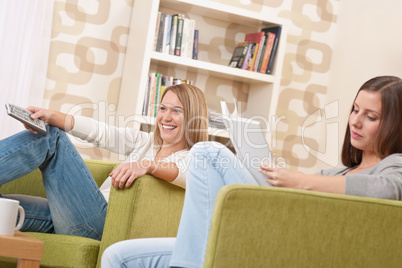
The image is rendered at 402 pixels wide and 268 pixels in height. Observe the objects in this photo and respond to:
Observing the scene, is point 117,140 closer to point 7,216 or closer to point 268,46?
point 7,216

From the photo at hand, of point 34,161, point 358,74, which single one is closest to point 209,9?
point 358,74

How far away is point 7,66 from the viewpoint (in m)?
3.05

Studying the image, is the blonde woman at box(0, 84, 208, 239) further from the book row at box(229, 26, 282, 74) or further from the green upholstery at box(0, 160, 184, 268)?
the book row at box(229, 26, 282, 74)

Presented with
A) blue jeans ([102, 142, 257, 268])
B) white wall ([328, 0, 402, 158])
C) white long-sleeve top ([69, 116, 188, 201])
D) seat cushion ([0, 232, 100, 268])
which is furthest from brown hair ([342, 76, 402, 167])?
white wall ([328, 0, 402, 158])

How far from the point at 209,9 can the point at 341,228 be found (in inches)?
90.9

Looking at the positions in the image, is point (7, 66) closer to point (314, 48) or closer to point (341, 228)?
point (314, 48)

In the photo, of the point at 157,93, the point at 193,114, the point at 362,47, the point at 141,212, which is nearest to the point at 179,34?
the point at 157,93

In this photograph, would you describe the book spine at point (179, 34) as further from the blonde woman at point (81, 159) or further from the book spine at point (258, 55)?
the blonde woman at point (81, 159)

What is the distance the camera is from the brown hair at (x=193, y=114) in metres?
2.18

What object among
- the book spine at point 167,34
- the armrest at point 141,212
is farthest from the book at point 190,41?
the armrest at point 141,212

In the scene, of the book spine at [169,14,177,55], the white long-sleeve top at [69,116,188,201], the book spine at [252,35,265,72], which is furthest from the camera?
the book spine at [252,35,265,72]

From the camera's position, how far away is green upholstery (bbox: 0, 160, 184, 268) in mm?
1722

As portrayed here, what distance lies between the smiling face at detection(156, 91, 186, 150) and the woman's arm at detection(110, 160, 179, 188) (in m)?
Result: 0.42

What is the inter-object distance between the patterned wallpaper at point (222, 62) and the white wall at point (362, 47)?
0.38ft
